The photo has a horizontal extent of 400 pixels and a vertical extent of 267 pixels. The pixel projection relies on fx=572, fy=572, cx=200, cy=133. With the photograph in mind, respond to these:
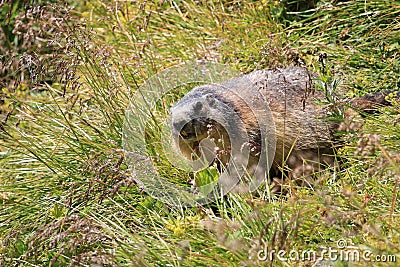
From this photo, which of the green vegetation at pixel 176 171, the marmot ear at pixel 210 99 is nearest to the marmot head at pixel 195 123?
the marmot ear at pixel 210 99

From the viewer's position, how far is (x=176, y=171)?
3900 millimetres

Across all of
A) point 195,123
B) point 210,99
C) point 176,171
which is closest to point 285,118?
point 210,99

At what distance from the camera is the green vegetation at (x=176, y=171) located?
9.28 ft

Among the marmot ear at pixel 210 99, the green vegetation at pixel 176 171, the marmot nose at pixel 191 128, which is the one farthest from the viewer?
the marmot ear at pixel 210 99

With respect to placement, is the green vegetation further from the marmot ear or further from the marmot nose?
the marmot ear

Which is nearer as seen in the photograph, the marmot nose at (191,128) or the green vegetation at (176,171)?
the green vegetation at (176,171)

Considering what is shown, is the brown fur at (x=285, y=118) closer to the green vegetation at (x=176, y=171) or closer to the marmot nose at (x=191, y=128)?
the marmot nose at (x=191, y=128)

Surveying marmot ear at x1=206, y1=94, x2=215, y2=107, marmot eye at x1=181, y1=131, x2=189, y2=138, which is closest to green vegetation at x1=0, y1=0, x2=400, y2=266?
marmot eye at x1=181, y1=131, x2=189, y2=138

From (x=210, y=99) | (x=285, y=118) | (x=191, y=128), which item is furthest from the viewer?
(x=285, y=118)

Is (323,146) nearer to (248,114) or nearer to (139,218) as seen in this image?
(248,114)

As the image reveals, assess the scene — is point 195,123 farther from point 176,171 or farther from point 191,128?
point 176,171

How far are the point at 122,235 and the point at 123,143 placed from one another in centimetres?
91

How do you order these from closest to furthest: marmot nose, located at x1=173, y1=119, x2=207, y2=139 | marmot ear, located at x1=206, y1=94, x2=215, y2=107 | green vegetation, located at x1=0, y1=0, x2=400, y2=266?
green vegetation, located at x1=0, y1=0, x2=400, y2=266, marmot nose, located at x1=173, y1=119, x2=207, y2=139, marmot ear, located at x1=206, y1=94, x2=215, y2=107

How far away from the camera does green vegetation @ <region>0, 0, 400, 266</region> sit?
2.83 meters
